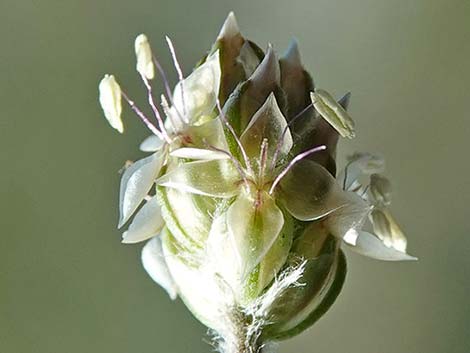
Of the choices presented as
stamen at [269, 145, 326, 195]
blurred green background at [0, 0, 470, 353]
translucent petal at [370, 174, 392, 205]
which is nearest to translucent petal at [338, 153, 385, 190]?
translucent petal at [370, 174, 392, 205]

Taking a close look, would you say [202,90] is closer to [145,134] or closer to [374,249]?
[374,249]

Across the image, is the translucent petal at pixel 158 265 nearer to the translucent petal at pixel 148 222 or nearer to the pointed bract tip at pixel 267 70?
the translucent petal at pixel 148 222

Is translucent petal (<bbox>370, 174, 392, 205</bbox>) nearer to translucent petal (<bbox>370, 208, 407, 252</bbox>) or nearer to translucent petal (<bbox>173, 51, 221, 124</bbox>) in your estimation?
translucent petal (<bbox>370, 208, 407, 252</bbox>)

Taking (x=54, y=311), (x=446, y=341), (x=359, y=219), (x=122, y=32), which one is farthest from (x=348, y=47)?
(x=359, y=219)

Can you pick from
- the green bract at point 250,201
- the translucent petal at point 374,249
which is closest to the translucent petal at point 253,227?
the green bract at point 250,201

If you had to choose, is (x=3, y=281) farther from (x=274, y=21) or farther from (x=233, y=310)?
(x=233, y=310)

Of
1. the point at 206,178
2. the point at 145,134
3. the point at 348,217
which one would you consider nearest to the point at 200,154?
the point at 206,178

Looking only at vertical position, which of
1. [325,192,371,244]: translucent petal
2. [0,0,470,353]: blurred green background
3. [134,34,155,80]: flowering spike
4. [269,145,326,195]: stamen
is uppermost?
[134,34,155,80]: flowering spike
